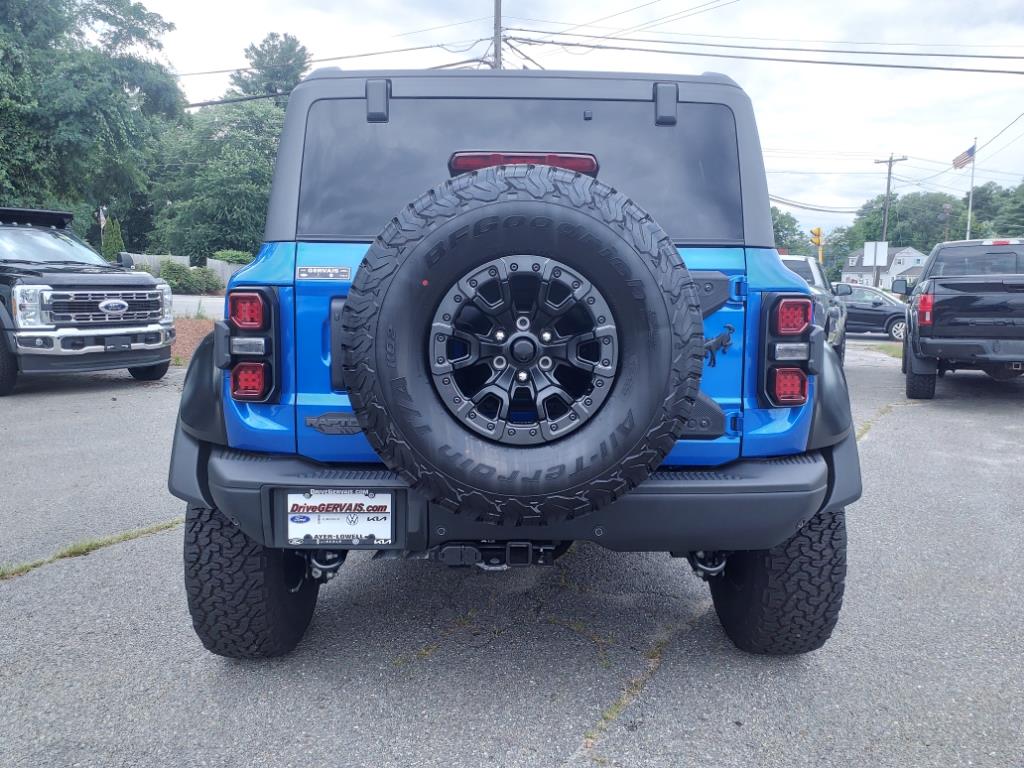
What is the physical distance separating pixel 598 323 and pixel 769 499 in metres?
0.78

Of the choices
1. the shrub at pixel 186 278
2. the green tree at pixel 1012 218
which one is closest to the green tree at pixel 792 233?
the green tree at pixel 1012 218

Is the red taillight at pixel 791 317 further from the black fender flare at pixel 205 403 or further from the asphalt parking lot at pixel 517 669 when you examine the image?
the black fender flare at pixel 205 403

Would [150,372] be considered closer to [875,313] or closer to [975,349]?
[975,349]

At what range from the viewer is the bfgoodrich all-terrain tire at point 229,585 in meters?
2.83

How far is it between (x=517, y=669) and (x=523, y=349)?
131 centimetres

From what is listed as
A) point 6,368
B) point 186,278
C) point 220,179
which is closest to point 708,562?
point 6,368

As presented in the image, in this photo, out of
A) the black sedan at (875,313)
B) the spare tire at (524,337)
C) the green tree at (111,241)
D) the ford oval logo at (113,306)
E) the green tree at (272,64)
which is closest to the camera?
the spare tire at (524,337)

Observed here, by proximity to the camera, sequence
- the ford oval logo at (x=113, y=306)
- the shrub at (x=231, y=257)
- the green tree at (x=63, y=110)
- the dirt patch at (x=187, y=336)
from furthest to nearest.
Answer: the shrub at (x=231, y=257)
the green tree at (x=63, y=110)
the dirt patch at (x=187, y=336)
the ford oval logo at (x=113, y=306)

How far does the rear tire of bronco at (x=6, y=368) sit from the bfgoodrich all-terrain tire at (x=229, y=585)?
23.8 ft

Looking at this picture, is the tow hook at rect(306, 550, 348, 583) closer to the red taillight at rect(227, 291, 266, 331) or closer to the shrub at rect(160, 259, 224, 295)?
the red taillight at rect(227, 291, 266, 331)

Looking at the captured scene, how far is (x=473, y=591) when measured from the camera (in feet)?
12.2

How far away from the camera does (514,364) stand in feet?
7.70

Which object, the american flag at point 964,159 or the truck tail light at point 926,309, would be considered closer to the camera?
the truck tail light at point 926,309

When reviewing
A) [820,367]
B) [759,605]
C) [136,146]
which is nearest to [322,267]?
[820,367]
